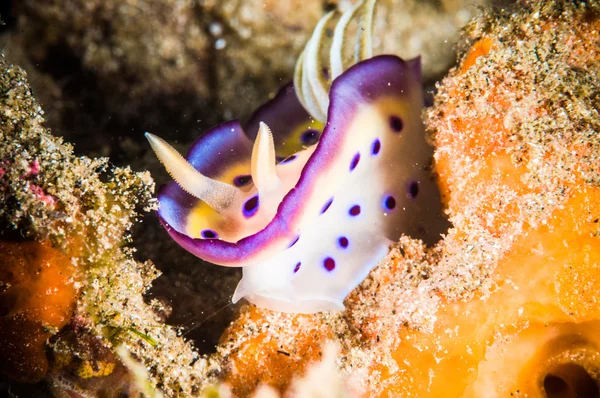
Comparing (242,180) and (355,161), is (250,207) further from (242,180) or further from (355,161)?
(355,161)

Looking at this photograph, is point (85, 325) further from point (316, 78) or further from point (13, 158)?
point (316, 78)

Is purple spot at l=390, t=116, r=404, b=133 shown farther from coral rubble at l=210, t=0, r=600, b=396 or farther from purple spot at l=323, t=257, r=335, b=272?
purple spot at l=323, t=257, r=335, b=272

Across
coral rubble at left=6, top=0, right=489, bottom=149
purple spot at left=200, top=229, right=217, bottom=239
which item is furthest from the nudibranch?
coral rubble at left=6, top=0, right=489, bottom=149

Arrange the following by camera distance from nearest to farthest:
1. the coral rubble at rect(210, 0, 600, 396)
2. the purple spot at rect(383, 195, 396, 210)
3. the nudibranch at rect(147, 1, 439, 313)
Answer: the coral rubble at rect(210, 0, 600, 396), the nudibranch at rect(147, 1, 439, 313), the purple spot at rect(383, 195, 396, 210)

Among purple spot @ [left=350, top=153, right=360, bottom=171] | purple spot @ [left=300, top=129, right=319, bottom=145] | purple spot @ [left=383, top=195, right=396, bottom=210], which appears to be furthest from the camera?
purple spot @ [left=300, top=129, right=319, bottom=145]

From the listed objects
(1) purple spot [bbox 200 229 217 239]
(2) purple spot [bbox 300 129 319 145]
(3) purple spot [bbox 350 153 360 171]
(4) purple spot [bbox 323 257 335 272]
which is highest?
(2) purple spot [bbox 300 129 319 145]

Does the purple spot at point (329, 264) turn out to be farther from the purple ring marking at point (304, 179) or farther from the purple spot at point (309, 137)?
the purple spot at point (309, 137)

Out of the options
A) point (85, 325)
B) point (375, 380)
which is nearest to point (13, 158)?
point (85, 325)

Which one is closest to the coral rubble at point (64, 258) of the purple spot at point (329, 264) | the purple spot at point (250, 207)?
the purple spot at point (250, 207)
